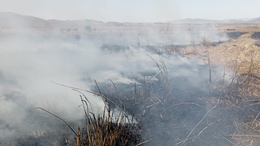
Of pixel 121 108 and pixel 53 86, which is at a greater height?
pixel 53 86

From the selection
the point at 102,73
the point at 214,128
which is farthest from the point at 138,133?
the point at 102,73

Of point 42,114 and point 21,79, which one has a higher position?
point 21,79

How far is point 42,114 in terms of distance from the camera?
150 inches

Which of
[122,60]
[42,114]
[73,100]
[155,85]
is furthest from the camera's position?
[122,60]

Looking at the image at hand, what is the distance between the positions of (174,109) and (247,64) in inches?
203

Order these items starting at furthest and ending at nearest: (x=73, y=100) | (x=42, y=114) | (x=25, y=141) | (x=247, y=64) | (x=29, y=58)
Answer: (x=247, y=64)
(x=29, y=58)
(x=73, y=100)
(x=42, y=114)
(x=25, y=141)

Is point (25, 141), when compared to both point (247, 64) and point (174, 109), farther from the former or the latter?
point (247, 64)

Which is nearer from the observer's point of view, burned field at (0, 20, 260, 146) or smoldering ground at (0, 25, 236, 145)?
burned field at (0, 20, 260, 146)

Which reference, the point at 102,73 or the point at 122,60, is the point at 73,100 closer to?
the point at 102,73

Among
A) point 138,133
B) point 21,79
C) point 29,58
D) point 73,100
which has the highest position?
point 29,58

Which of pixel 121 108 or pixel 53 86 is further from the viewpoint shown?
pixel 53 86

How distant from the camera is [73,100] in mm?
4078

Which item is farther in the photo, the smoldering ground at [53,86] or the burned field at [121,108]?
the smoldering ground at [53,86]

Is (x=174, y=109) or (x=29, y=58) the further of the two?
(x=29, y=58)
